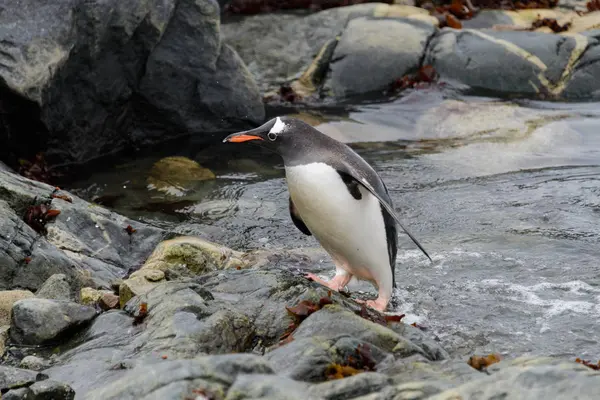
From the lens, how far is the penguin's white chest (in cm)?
577

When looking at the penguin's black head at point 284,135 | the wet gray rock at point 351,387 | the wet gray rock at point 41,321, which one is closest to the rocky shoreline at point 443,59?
the penguin's black head at point 284,135

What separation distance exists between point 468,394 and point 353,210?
2347 millimetres

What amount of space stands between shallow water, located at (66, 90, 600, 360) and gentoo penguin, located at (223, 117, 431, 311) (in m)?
0.67

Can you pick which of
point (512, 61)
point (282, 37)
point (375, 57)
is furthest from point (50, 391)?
point (282, 37)

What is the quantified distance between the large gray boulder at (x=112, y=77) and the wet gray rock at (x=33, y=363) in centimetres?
514

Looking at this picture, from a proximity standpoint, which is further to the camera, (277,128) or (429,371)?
(277,128)

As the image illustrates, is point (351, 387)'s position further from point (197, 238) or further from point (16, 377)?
point (197, 238)

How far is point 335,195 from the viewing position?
578 cm

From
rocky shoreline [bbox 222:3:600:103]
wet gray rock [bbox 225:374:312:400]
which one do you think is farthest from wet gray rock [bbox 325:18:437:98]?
wet gray rock [bbox 225:374:312:400]

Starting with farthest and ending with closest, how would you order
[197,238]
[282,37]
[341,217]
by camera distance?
[282,37] → [197,238] → [341,217]

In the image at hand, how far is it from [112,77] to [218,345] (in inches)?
268

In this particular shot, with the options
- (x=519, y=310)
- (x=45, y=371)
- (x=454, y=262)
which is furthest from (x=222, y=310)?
(x=454, y=262)

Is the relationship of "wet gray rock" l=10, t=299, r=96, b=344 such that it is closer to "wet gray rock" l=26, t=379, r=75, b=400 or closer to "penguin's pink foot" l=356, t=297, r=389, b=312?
"wet gray rock" l=26, t=379, r=75, b=400

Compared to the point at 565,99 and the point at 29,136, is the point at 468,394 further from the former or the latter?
the point at 565,99
